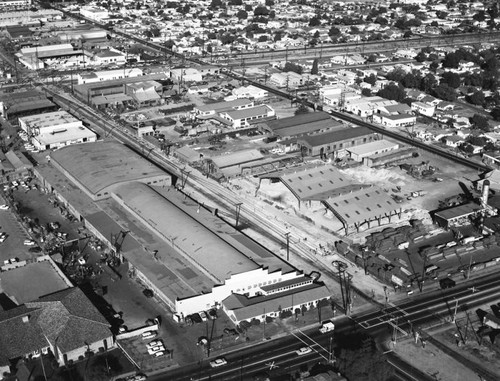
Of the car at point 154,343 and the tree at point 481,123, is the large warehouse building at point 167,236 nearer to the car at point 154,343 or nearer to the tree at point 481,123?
the car at point 154,343

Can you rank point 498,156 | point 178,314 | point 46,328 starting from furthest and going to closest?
point 498,156, point 178,314, point 46,328

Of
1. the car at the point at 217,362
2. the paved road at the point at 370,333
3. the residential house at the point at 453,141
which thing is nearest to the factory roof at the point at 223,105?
the residential house at the point at 453,141

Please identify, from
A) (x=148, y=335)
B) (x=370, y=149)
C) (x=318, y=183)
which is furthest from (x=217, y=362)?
(x=370, y=149)

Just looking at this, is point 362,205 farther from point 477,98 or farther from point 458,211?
point 477,98

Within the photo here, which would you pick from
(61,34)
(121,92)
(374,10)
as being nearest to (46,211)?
(121,92)

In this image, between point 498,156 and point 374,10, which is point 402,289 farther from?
point 374,10

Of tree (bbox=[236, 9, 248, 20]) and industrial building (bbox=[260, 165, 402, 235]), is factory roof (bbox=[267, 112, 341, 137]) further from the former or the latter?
tree (bbox=[236, 9, 248, 20])
